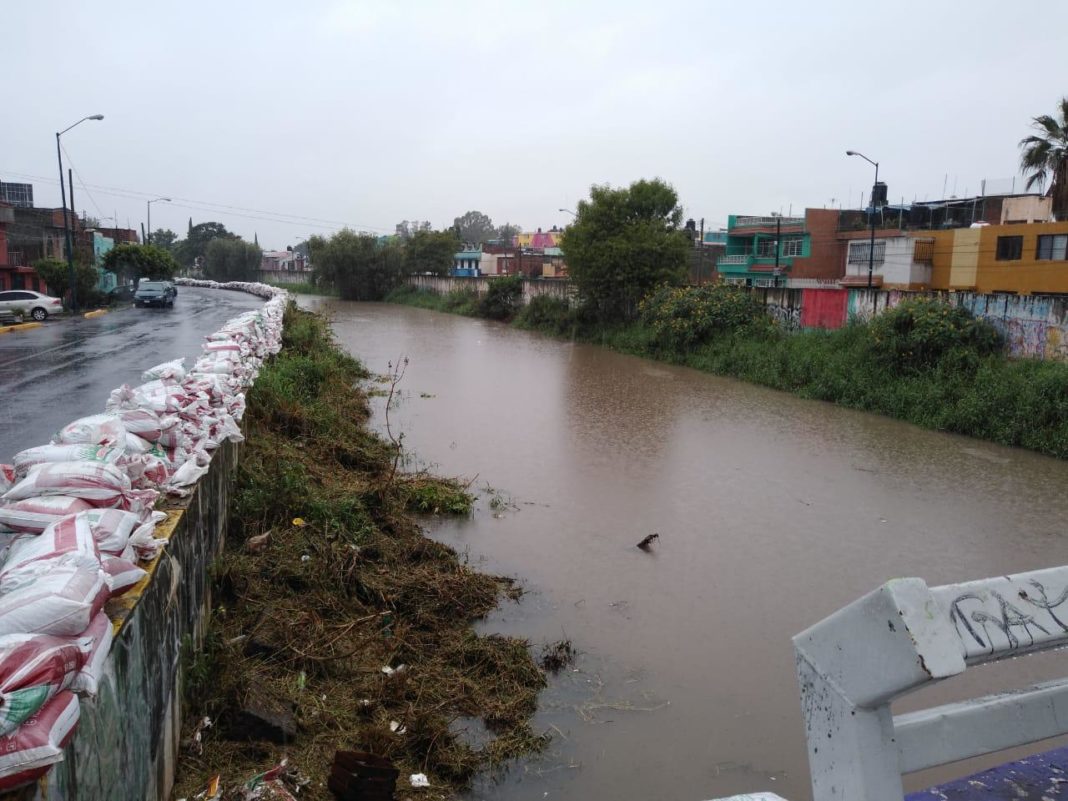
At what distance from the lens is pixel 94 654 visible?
7.86ft

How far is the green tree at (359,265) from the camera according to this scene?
178 ft

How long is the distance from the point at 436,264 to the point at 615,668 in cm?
5280

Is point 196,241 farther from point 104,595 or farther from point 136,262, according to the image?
point 104,595

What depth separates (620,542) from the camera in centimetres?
810

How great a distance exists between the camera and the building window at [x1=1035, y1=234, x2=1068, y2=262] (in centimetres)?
2655

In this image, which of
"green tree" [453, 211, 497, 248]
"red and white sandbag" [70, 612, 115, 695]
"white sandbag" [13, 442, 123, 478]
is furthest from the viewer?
"green tree" [453, 211, 497, 248]

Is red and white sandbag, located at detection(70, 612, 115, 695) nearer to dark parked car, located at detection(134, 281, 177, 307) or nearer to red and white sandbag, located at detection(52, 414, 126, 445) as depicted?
red and white sandbag, located at detection(52, 414, 126, 445)

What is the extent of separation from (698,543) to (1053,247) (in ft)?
83.0

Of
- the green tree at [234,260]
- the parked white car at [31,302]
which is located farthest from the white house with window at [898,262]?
the green tree at [234,260]

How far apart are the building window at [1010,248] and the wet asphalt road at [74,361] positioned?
26554 millimetres

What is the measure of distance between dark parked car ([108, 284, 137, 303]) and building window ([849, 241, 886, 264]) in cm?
3159

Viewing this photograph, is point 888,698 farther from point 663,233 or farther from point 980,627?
point 663,233

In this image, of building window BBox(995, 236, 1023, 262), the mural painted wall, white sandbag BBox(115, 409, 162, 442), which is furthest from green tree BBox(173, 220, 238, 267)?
white sandbag BBox(115, 409, 162, 442)

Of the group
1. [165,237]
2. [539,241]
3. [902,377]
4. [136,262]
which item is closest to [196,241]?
[165,237]
